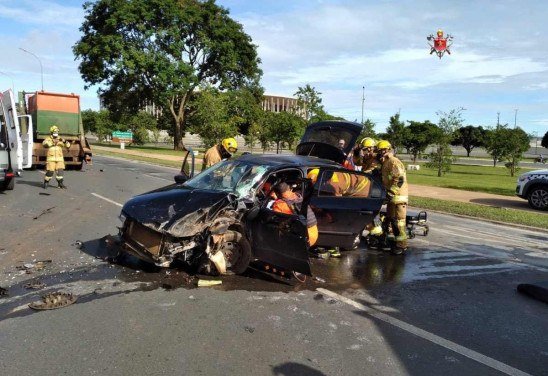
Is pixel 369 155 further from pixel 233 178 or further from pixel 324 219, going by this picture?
pixel 233 178

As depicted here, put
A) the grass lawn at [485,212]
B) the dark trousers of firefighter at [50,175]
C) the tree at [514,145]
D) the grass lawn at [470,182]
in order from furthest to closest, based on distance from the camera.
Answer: the tree at [514,145], the grass lawn at [470,182], the dark trousers of firefighter at [50,175], the grass lawn at [485,212]

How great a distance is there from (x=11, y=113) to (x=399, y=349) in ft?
39.1

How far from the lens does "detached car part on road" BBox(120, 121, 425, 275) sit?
5508 mm

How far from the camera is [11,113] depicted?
12.4 m

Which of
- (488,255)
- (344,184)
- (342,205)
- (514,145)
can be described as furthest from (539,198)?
(514,145)

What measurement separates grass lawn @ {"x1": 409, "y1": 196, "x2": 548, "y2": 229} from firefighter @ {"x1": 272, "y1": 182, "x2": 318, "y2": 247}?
7.45m

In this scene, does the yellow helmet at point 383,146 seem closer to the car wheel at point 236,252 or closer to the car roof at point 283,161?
the car roof at point 283,161

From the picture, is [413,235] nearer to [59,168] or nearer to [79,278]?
[79,278]

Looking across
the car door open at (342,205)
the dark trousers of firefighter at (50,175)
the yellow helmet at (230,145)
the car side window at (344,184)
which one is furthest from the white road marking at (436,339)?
the dark trousers of firefighter at (50,175)

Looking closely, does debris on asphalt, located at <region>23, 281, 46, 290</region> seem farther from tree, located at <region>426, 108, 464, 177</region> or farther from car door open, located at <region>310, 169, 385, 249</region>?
tree, located at <region>426, 108, 464, 177</region>

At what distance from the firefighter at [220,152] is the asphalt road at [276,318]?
7.73 ft

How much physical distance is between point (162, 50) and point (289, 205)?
137 ft

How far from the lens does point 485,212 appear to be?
42.4 ft

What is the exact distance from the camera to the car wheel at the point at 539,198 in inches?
579
